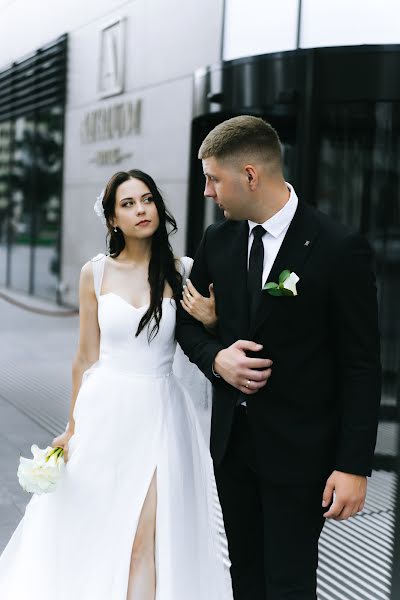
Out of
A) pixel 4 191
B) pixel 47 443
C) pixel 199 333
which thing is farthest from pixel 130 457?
pixel 4 191

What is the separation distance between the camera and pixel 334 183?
256 inches

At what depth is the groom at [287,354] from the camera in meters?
2.53

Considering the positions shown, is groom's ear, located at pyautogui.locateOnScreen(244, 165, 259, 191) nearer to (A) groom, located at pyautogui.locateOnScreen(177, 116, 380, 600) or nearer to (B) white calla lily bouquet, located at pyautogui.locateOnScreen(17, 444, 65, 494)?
(A) groom, located at pyautogui.locateOnScreen(177, 116, 380, 600)

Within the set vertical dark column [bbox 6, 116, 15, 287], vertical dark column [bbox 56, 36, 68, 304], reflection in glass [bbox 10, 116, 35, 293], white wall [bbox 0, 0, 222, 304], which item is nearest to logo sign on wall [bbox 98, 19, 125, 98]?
white wall [bbox 0, 0, 222, 304]

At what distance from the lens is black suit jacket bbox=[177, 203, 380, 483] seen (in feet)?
8.27

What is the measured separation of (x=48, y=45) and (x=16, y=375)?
1023cm

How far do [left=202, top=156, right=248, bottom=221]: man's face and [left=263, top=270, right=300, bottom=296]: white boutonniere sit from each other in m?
0.26

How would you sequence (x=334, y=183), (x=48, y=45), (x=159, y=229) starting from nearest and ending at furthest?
(x=159, y=229) < (x=334, y=183) < (x=48, y=45)

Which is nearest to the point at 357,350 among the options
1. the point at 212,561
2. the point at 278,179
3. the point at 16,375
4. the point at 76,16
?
the point at 278,179

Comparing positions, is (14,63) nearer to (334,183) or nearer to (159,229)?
(334,183)

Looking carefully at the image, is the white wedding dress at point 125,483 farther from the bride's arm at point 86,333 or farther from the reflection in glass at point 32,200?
the reflection in glass at point 32,200

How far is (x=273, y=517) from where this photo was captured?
2713 mm

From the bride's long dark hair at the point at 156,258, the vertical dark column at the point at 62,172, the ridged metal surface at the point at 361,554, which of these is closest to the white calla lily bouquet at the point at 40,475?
the bride's long dark hair at the point at 156,258

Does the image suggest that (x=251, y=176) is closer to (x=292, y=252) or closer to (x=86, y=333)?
(x=292, y=252)
